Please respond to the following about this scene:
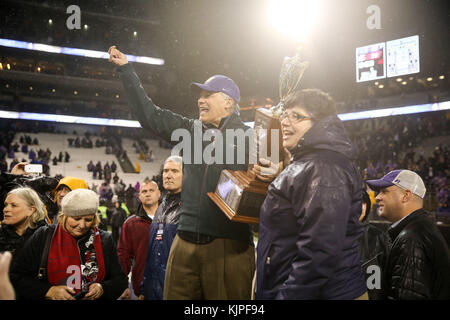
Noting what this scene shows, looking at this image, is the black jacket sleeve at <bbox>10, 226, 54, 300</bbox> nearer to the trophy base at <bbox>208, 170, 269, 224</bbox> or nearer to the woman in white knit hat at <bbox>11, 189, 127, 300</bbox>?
the woman in white knit hat at <bbox>11, 189, 127, 300</bbox>

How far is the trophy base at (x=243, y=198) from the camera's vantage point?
1913 millimetres

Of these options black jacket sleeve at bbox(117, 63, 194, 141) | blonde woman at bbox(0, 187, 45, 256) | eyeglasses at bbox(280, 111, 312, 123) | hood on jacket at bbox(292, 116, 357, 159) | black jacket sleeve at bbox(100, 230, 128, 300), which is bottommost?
black jacket sleeve at bbox(100, 230, 128, 300)

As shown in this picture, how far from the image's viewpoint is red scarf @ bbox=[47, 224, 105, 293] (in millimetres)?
2367

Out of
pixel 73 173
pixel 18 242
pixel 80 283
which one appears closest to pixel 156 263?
pixel 80 283

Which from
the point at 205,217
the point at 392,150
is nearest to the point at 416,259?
the point at 205,217

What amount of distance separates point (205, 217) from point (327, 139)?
874 mm

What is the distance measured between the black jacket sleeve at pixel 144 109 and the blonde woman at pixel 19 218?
1.14 m

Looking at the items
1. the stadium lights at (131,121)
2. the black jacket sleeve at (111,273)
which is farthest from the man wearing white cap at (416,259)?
the stadium lights at (131,121)

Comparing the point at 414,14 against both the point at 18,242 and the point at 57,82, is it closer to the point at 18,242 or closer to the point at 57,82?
the point at 18,242

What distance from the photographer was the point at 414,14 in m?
21.5

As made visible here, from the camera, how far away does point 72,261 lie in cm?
243

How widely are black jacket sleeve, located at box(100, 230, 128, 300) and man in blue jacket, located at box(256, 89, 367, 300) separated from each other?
1181mm

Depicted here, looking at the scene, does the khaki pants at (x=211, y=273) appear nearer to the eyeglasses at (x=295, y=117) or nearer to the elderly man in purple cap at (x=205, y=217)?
the elderly man in purple cap at (x=205, y=217)

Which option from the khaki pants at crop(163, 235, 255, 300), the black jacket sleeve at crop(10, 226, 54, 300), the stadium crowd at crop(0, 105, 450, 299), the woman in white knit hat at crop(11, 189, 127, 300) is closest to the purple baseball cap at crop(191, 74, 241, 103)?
the khaki pants at crop(163, 235, 255, 300)
